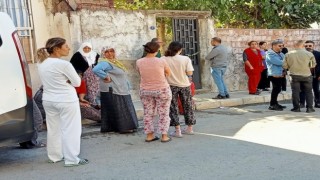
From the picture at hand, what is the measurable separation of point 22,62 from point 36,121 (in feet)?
5.36

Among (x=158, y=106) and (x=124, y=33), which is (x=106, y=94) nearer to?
(x=158, y=106)

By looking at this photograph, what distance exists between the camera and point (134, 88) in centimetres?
1054

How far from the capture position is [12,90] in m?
4.84

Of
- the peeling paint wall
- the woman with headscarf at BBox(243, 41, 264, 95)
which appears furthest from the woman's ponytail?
the woman with headscarf at BBox(243, 41, 264, 95)

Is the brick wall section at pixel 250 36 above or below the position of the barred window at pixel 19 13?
below

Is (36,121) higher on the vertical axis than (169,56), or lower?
lower

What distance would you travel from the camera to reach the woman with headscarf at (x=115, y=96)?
22.5 feet

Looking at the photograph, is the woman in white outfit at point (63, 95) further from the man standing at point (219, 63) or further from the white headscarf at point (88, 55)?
the man standing at point (219, 63)

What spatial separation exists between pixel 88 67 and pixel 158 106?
2579 millimetres

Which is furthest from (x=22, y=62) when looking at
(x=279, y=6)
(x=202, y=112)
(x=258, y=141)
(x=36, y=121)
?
(x=279, y=6)

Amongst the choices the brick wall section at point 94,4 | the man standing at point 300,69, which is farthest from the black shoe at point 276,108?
the brick wall section at point 94,4

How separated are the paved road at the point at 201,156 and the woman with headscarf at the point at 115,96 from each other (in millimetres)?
232

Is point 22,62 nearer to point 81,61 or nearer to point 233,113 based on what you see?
point 81,61

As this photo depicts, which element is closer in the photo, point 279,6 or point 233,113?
point 233,113
